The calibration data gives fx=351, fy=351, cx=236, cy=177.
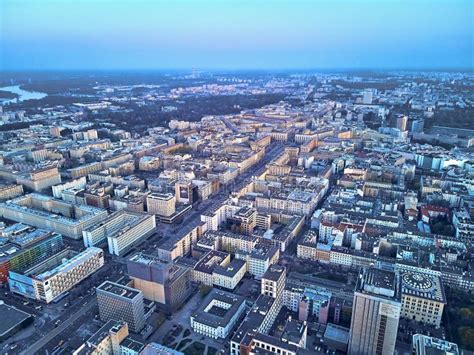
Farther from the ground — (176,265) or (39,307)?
(176,265)

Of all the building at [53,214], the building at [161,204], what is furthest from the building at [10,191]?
the building at [161,204]

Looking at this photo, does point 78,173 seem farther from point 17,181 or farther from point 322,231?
point 322,231

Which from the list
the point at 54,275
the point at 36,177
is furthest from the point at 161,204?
the point at 36,177

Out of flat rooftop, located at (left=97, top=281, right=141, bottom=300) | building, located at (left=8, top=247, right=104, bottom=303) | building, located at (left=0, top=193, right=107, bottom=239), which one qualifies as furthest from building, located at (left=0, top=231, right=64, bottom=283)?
flat rooftop, located at (left=97, top=281, right=141, bottom=300)

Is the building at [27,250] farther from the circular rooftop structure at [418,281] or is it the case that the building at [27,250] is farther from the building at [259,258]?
the circular rooftop structure at [418,281]

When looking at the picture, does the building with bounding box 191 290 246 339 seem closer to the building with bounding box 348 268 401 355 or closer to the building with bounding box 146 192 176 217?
the building with bounding box 348 268 401 355

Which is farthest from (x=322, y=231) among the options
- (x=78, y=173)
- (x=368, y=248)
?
(x=78, y=173)
